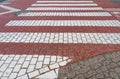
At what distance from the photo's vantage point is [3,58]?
586 centimetres

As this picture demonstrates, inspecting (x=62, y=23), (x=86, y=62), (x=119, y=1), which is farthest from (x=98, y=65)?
(x=119, y=1)

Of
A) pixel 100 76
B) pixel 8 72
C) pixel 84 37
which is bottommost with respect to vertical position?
pixel 84 37

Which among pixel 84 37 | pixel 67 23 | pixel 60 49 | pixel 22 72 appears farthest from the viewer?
pixel 67 23

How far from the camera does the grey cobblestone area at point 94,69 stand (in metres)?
4.61

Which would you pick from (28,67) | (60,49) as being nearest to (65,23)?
(60,49)

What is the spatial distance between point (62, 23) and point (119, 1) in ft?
29.8

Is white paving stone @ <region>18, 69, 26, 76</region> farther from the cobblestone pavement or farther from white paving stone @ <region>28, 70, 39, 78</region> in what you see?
white paving stone @ <region>28, 70, 39, 78</region>

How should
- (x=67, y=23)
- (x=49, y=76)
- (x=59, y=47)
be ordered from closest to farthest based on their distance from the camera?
(x=49, y=76), (x=59, y=47), (x=67, y=23)

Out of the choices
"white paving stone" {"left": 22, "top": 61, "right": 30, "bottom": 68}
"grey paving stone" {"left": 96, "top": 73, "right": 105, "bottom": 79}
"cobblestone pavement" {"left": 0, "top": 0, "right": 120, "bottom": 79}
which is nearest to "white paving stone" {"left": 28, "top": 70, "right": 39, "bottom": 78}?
"cobblestone pavement" {"left": 0, "top": 0, "right": 120, "bottom": 79}

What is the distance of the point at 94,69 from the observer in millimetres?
4879

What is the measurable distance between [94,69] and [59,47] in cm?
205

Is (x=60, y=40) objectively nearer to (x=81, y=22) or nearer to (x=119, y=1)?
(x=81, y=22)

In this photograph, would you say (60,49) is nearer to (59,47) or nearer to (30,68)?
(59,47)

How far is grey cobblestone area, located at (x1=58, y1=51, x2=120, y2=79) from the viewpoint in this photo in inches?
181
